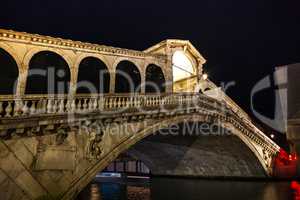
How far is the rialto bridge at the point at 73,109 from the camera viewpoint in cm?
922

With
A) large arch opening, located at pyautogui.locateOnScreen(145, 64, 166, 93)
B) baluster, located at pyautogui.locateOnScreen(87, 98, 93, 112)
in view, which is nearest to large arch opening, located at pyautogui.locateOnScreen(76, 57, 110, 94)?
baluster, located at pyautogui.locateOnScreen(87, 98, 93, 112)

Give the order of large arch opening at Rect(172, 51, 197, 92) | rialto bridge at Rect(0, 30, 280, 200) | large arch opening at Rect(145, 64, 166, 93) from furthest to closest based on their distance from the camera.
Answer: large arch opening at Rect(172, 51, 197, 92)
large arch opening at Rect(145, 64, 166, 93)
rialto bridge at Rect(0, 30, 280, 200)

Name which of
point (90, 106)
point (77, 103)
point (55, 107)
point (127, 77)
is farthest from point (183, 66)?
point (55, 107)

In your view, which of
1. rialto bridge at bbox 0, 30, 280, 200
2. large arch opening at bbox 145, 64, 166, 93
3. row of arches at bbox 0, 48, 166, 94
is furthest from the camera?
large arch opening at bbox 145, 64, 166, 93

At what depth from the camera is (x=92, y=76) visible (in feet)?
46.6

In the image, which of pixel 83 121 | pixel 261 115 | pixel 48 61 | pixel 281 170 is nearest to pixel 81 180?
pixel 83 121

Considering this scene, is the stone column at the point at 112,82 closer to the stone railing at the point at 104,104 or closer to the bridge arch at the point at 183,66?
the stone railing at the point at 104,104

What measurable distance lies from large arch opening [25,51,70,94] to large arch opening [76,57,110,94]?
0.78 metres

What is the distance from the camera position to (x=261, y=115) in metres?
37.4

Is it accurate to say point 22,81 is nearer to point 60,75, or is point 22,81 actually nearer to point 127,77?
point 60,75

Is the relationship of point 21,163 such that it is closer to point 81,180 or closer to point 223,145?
point 81,180

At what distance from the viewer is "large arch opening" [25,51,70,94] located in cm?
1198

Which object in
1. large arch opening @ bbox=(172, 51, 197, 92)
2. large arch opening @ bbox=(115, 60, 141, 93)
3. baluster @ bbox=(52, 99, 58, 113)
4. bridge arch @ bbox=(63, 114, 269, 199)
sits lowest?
bridge arch @ bbox=(63, 114, 269, 199)

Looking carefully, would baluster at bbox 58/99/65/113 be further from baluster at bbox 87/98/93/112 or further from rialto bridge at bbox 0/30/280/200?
baluster at bbox 87/98/93/112
